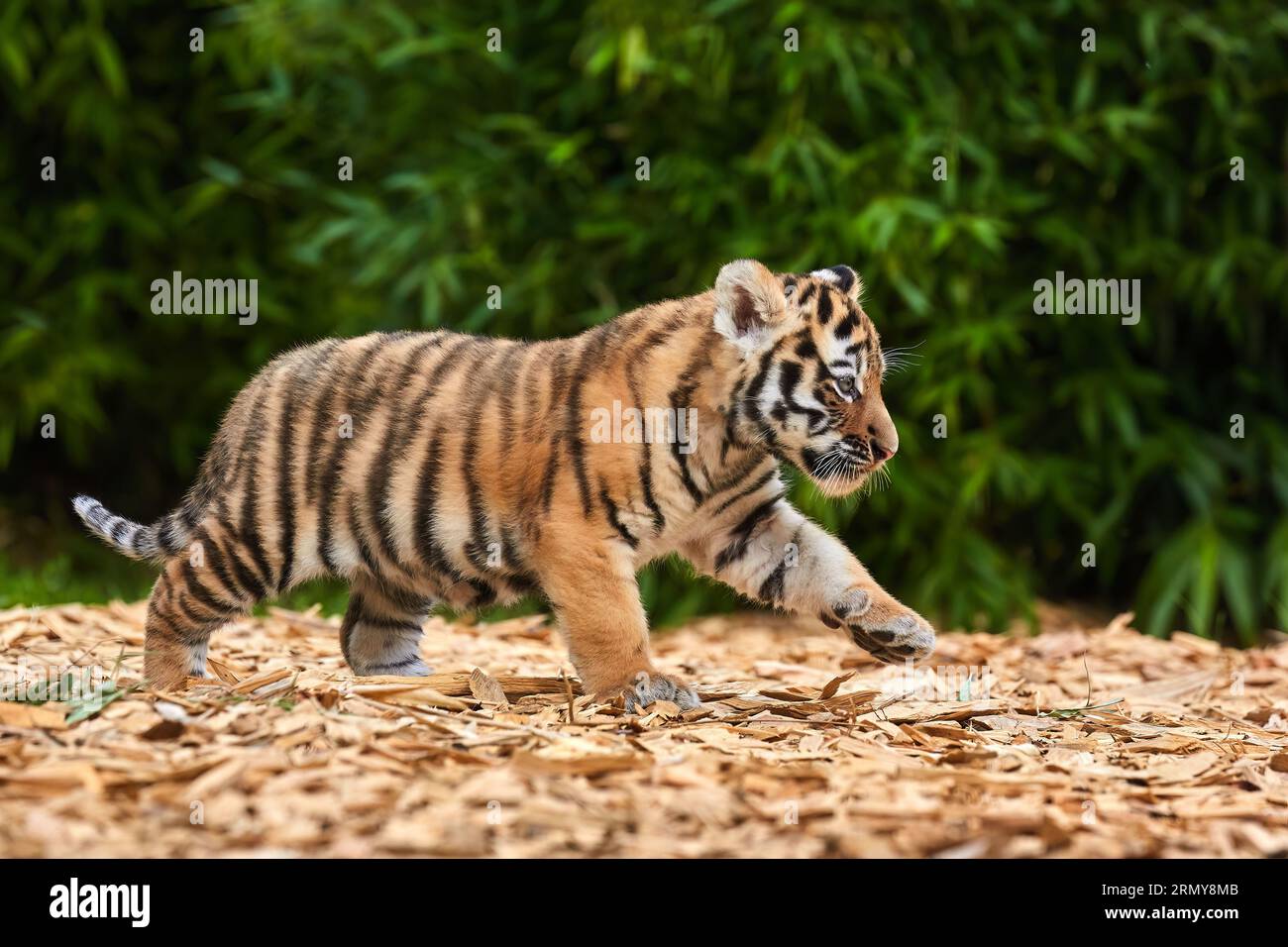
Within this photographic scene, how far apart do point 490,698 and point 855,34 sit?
321 centimetres

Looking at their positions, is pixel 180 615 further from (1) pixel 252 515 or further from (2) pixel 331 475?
(2) pixel 331 475

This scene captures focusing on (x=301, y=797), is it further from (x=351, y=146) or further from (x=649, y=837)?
(x=351, y=146)

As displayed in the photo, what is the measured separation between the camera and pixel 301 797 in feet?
8.29

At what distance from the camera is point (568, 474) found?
3434mm

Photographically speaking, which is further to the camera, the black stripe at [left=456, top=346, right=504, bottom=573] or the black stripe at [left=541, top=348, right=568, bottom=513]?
the black stripe at [left=456, top=346, right=504, bottom=573]

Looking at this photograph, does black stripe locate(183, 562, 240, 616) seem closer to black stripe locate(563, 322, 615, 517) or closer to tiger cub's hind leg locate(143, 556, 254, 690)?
tiger cub's hind leg locate(143, 556, 254, 690)

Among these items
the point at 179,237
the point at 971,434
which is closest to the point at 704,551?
the point at 971,434

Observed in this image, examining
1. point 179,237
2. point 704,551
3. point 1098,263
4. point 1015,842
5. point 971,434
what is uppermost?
point 179,237

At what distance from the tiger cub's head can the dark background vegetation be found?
1791 mm

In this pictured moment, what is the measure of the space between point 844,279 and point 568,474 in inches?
34.0

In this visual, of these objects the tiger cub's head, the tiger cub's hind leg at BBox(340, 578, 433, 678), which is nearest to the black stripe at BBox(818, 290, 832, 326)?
the tiger cub's head

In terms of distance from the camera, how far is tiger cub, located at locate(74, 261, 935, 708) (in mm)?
3424
